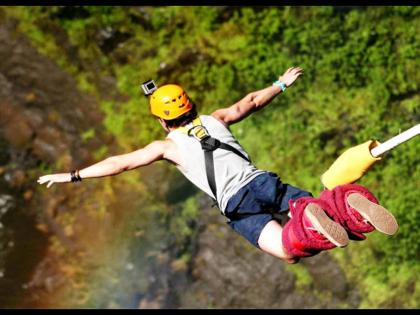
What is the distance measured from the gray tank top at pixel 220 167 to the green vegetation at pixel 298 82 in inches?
248

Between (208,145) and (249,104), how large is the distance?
3.55ft

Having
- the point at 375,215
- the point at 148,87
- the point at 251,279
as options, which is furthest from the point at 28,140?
the point at 375,215

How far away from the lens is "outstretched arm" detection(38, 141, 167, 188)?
6992mm

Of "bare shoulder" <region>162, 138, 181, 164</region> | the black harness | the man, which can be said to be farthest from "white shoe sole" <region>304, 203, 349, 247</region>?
"bare shoulder" <region>162, 138, 181, 164</region>

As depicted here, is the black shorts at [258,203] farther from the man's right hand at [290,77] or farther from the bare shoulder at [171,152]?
the man's right hand at [290,77]

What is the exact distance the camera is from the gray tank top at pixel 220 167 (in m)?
7.05

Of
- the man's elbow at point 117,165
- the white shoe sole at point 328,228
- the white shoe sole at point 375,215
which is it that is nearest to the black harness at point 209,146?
→ the man's elbow at point 117,165

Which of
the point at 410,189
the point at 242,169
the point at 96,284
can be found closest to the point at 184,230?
the point at 96,284

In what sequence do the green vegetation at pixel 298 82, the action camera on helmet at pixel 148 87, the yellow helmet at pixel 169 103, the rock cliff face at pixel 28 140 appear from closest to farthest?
the yellow helmet at pixel 169 103, the action camera on helmet at pixel 148 87, the green vegetation at pixel 298 82, the rock cliff face at pixel 28 140

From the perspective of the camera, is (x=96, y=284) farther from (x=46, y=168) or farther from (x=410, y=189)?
(x=410, y=189)

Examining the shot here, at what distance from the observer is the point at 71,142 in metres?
14.4

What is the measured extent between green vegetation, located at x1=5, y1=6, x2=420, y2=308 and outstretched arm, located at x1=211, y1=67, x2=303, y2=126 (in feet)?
17.2

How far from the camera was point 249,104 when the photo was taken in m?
7.86

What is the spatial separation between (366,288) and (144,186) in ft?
15.9
